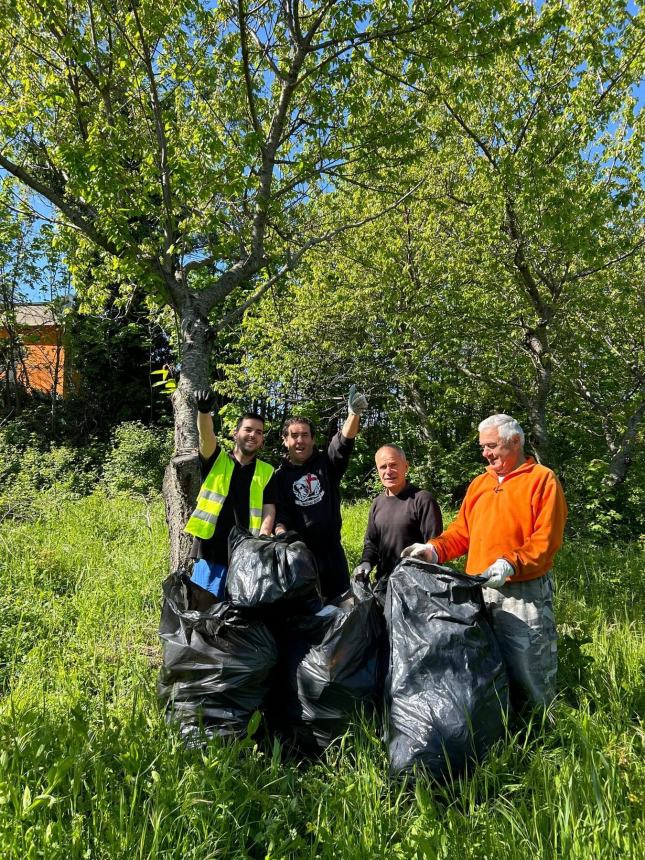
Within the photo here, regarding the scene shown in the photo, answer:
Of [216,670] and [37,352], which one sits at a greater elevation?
[37,352]

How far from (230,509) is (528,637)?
1.61 metres

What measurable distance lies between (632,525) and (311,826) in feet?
28.2

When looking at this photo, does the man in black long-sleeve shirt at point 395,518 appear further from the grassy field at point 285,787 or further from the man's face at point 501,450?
the grassy field at point 285,787

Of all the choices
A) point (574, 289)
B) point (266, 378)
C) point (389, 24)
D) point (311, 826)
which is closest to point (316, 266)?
point (266, 378)

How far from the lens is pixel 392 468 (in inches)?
135

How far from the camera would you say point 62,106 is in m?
3.86

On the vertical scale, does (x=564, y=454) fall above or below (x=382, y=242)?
below

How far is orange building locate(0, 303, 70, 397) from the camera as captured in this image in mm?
13805

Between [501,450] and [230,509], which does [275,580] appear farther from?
[501,450]

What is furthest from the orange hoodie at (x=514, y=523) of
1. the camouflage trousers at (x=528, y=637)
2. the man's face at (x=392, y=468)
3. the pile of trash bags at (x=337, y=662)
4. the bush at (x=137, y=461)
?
the bush at (x=137, y=461)

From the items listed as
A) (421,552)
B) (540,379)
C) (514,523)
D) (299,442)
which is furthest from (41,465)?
(514,523)

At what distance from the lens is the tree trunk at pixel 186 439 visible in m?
3.72

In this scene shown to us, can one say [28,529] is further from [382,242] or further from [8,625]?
[382,242]

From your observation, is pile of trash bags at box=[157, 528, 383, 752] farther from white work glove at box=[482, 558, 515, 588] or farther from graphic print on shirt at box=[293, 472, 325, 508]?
graphic print on shirt at box=[293, 472, 325, 508]
